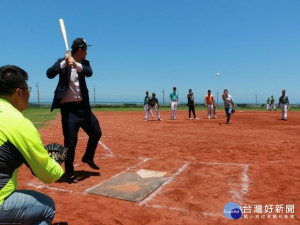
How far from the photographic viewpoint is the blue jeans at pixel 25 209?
1750mm

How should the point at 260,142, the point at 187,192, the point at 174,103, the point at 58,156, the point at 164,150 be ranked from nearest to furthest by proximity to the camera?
1. the point at 58,156
2. the point at 187,192
3. the point at 164,150
4. the point at 260,142
5. the point at 174,103

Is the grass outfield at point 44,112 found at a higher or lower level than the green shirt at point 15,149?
lower

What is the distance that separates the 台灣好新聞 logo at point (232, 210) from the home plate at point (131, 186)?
3.84ft

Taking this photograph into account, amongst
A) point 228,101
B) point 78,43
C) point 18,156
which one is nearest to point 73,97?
point 78,43

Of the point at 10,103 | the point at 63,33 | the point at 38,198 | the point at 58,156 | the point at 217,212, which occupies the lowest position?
the point at 217,212

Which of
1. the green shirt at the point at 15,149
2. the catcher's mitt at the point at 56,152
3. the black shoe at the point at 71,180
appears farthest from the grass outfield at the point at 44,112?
the green shirt at the point at 15,149

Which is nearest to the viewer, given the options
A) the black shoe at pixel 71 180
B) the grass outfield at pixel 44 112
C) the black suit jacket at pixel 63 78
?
the black suit jacket at pixel 63 78

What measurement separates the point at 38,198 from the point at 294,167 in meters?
5.15

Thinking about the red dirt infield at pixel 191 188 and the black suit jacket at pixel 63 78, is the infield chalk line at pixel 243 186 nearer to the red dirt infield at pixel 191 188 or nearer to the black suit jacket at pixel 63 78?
the red dirt infield at pixel 191 188

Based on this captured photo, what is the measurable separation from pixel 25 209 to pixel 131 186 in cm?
249

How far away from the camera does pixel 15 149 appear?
1696mm

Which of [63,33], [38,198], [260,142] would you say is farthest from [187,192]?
[260,142]

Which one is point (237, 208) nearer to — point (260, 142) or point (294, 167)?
point (294, 167)

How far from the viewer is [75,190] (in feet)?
13.2
